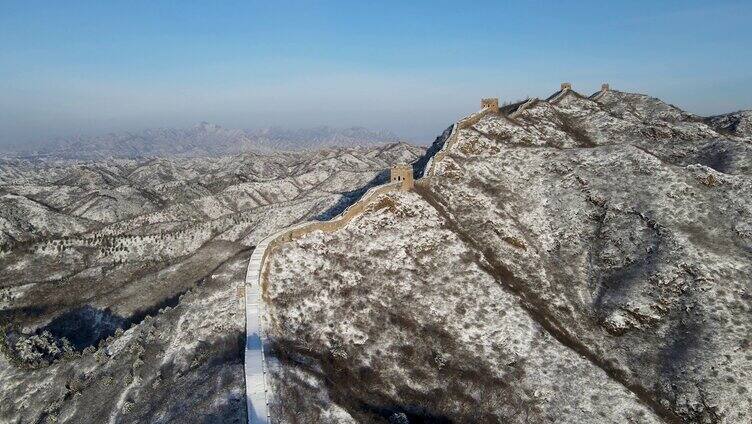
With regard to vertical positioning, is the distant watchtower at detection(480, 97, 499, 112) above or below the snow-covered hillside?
above

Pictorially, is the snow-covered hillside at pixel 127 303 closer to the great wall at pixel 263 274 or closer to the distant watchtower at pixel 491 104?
the great wall at pixel 263 274

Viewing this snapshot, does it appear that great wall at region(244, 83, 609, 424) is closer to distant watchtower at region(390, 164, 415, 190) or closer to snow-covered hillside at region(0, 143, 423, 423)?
distant watchtower at region(390, 164, 415, 190)

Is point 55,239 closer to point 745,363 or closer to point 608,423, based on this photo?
point 608,423

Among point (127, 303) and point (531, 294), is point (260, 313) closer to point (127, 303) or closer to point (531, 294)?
point (531, 294)

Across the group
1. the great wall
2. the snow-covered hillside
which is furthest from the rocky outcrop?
the snow-covered hillside

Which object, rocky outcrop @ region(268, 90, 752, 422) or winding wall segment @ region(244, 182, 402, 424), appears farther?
rocky outcrop @ region(268, 90, 752, 422)

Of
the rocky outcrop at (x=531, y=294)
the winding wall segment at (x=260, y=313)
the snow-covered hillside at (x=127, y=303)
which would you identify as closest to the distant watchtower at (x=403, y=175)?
the winding wall segment at (x=260, y=313)

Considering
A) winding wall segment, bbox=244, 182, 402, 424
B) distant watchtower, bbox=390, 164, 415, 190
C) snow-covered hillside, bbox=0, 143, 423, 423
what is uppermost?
distant watchtower, bbox=390, 164, 415, 190

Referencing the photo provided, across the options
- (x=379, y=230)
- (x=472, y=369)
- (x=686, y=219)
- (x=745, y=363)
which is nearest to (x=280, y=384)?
(x=472, y=369)
